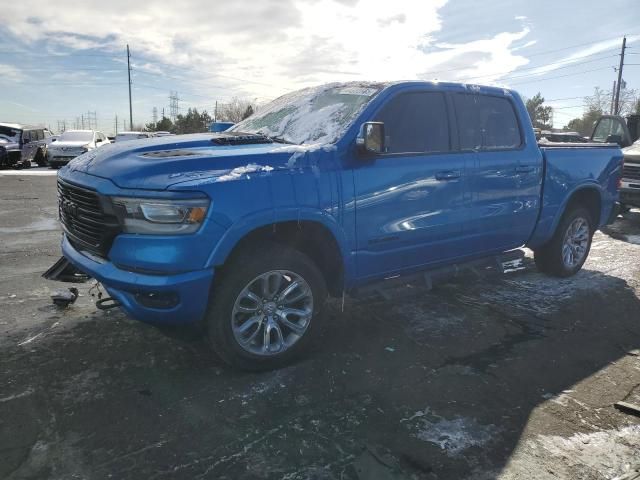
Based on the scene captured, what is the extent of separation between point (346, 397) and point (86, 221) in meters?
2.03

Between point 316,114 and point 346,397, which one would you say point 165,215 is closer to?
point 346,397

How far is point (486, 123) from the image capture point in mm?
4867

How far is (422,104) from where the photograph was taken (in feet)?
14.2

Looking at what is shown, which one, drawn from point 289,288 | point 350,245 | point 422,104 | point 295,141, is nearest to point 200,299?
point 289,288

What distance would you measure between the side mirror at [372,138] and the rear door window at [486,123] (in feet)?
4.04

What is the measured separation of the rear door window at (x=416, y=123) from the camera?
4.07 metres

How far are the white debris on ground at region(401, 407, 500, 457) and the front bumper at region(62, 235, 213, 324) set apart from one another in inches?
55.8

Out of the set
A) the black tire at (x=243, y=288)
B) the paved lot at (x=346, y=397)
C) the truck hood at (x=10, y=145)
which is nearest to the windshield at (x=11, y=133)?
the truck hood at (x=10, y=145)

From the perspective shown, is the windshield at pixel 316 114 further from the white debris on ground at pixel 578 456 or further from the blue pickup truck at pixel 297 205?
the white debris on ground at pixel 578 456

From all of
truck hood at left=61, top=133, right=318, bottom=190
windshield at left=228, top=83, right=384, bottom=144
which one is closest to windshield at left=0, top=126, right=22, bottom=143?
windshield at left=228, top=83, right=384, bottom=144

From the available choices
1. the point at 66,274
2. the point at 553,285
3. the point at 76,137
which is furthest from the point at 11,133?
the point at 553,285

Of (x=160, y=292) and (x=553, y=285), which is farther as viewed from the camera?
(x=553, y=285)

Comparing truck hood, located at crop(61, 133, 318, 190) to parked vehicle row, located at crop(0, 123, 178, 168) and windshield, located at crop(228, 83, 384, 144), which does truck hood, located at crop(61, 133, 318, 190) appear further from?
parked vehicle row, located at crop(0, 123, 178, 168)

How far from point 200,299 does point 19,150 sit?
2182cm
